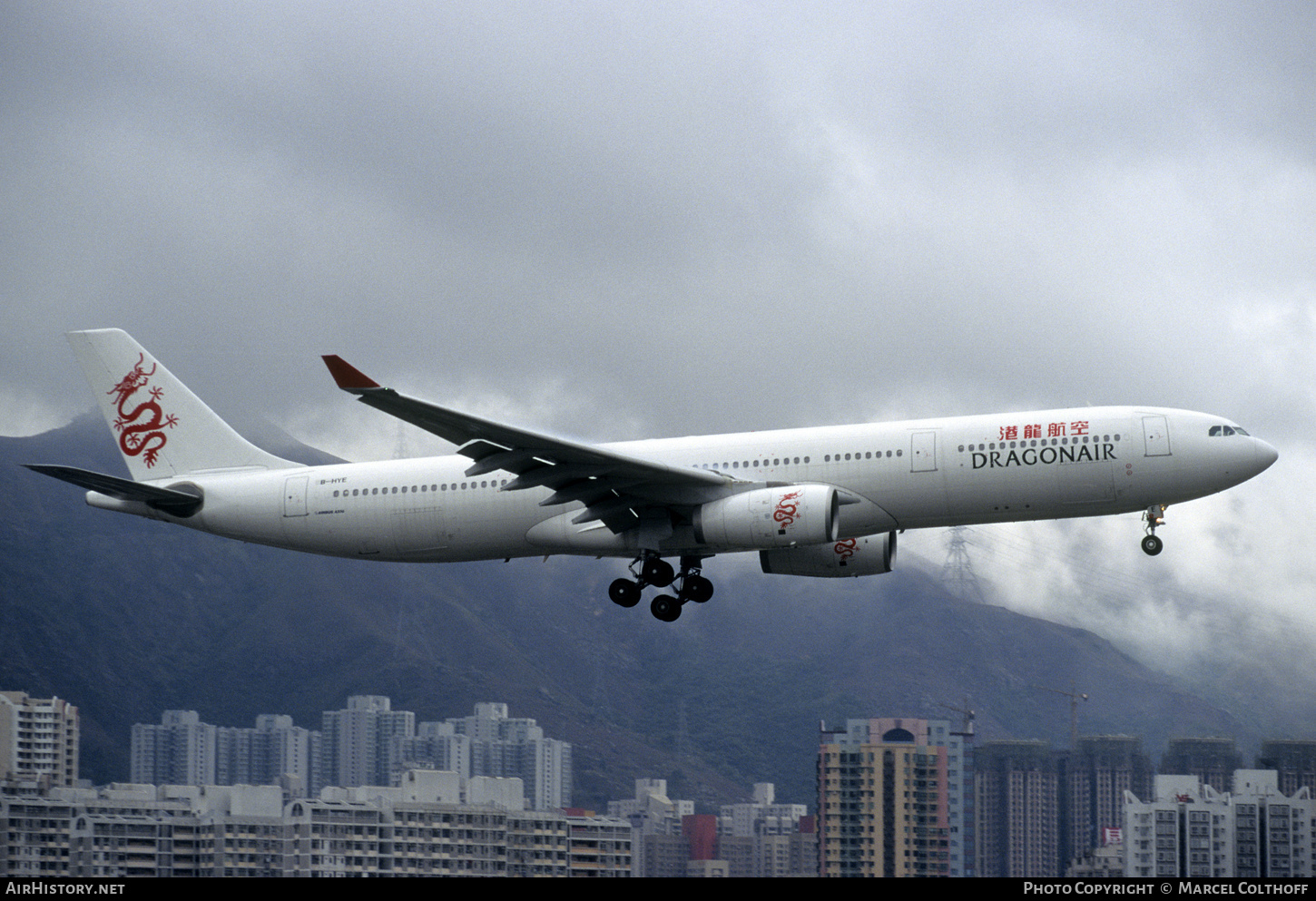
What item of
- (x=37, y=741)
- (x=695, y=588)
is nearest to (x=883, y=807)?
(x=37, y=741)

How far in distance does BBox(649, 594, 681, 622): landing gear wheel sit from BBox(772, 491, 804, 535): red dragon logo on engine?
472 cm

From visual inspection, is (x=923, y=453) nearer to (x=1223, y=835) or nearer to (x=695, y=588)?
(x=695, y=588)

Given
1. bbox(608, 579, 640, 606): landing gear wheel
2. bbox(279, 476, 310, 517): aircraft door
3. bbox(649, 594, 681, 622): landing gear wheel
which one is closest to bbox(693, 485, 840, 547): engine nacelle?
bbox(649, 594, 681, 622): landing gear wheel

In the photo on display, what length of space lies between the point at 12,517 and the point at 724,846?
286 feet

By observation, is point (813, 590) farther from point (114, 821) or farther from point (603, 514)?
point (603, 514)

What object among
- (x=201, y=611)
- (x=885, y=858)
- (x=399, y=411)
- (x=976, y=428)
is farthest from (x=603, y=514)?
(x=201, y=611)

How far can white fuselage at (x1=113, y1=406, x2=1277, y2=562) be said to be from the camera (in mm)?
36156

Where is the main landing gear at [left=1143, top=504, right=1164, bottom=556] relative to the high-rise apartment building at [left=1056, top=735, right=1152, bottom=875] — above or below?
Result: above

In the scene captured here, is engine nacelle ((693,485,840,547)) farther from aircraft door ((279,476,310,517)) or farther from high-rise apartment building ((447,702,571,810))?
high-rise apartment building ((447,702,571,810))

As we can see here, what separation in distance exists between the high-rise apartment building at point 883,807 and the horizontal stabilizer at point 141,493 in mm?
80074

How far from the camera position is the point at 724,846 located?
128 metres

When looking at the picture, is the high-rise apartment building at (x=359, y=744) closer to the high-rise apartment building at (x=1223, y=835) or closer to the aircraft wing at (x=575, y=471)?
the high-rise apartment building at (x=1223, y=835)

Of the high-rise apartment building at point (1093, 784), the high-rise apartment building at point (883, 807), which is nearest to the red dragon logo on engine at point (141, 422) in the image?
the high-rise apartment building at point (883, 807)

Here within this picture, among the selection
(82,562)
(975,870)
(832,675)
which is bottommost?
(975,870)
